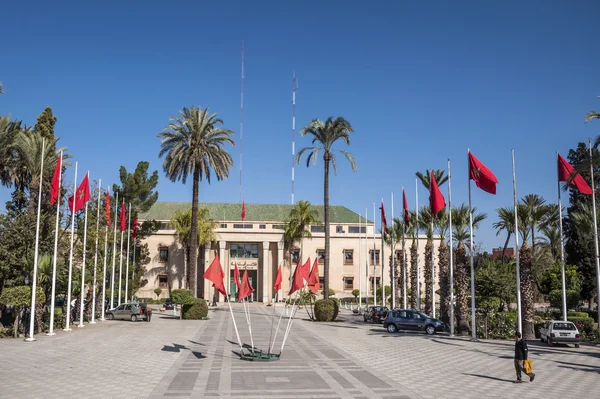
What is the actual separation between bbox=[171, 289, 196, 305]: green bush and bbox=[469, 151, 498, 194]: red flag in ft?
81.1

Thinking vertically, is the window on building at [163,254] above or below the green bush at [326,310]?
above

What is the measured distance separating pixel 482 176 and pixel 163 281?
54.6 m

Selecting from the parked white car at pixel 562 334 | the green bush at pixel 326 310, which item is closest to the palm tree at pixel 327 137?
the green bush at pixel 326 310

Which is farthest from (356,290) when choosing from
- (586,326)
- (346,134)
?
(586,326)

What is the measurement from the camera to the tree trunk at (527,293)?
3114 centimetres

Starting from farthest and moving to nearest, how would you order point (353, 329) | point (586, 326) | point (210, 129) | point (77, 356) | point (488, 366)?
point (210, 129) → point (353, 329) → point (586, 326) → point (77, 356) → point (488, 366)

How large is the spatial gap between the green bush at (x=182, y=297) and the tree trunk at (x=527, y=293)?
24.8 m

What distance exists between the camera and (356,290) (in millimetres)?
74875

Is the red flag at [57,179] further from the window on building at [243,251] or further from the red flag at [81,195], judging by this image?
the window on building at [243,251]

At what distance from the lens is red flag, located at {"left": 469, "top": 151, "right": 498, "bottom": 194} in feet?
90.6

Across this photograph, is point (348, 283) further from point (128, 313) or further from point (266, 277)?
point (128, 313)

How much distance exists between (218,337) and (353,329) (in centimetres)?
1075

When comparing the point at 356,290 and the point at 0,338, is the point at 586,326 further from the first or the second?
the point at 356,290

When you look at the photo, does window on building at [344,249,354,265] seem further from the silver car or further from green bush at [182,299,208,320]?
the silver car
